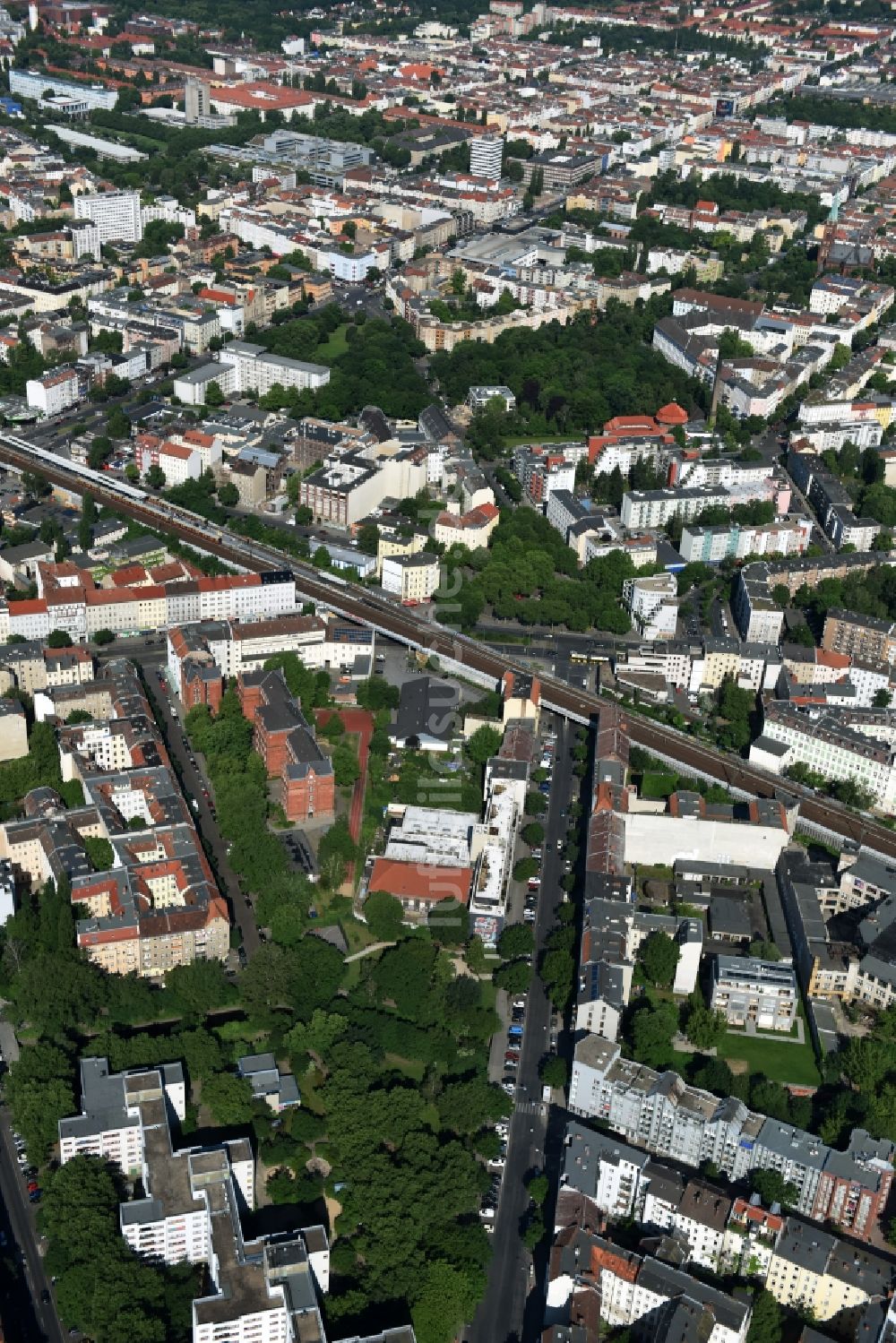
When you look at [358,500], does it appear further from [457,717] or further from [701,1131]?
[701,1131]

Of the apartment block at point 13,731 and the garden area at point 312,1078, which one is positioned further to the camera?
the apartment block at point 13,731

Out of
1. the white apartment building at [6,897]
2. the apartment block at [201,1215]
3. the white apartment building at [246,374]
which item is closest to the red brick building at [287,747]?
the white apartment building at [6,897]

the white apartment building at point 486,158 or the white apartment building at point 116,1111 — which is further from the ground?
the white apartment building at point 486,158

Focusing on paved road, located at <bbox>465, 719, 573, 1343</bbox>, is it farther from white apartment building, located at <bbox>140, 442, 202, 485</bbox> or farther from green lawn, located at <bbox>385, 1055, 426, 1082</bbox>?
white apartment building, located at <bbox>140, 442, 202, 485</bbox>

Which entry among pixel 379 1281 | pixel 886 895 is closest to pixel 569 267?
pixel 886 895

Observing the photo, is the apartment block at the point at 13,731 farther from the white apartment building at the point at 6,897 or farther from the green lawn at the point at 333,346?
the green lawn at the point at 333,346

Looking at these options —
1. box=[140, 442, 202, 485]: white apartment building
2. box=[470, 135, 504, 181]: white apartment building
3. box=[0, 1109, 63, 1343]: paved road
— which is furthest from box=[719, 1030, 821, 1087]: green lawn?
box=[470, 135, 504, 181]: white apartment building

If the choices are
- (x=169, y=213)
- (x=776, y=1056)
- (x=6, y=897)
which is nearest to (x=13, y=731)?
(x=6, y=897)
